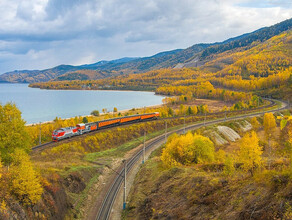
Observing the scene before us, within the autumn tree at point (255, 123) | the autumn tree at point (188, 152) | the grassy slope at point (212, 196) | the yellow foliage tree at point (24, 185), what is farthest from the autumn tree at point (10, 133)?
the autumn tree at point (255, 123)

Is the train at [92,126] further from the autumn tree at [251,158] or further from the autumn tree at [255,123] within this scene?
the autumn tree at [251,158]

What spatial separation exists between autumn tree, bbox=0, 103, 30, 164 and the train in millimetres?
21740

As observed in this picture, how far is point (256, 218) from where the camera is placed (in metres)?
16.0

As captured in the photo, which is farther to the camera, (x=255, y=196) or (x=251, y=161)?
(x=251, y=161)

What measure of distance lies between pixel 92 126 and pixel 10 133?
3381 centimetres

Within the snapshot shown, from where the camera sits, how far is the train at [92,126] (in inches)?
2249

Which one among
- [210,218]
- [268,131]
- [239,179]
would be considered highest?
[239,179]

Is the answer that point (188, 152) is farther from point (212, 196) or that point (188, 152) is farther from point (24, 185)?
point (24, 185)

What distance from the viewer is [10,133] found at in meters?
33.6

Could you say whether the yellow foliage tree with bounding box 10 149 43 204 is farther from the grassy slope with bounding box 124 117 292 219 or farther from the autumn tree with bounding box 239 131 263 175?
the autumn tree with bounding box 239 131 263 175

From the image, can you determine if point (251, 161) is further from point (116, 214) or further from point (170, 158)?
point (116, 214)

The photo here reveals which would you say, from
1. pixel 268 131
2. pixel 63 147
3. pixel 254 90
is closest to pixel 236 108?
pixel 268 131

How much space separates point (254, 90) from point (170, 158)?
6188 inches

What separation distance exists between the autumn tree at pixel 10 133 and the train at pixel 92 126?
2174 cm
